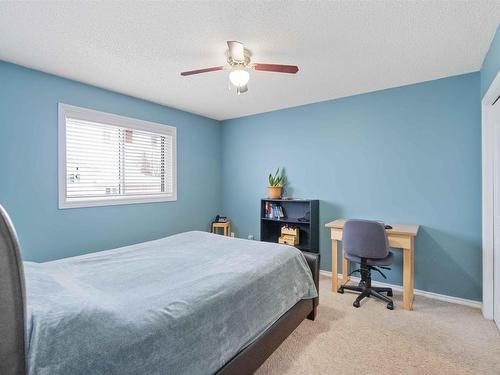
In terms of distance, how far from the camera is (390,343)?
2.07 metres

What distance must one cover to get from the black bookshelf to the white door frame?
5.80ft

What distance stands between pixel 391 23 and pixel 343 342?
242 cm

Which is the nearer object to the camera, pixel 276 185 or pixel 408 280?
pixel 408 280

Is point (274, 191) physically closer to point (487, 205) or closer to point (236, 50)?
point (236, 50)

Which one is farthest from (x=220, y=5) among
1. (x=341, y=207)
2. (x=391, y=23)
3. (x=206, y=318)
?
(x=341, y=207)

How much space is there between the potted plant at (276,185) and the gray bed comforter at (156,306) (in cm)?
172

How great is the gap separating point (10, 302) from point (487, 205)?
131 inches

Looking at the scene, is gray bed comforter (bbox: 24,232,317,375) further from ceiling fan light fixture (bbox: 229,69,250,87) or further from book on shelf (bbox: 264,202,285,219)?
book on shelf (bbox: 264,202,285,219)

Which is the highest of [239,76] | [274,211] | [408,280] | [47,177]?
[239,76]

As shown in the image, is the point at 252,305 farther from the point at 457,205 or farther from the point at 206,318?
the point at 457,205

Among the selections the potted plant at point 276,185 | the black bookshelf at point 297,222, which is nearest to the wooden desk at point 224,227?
the black bookshelf at point 297,222

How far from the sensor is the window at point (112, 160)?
9.64 ft

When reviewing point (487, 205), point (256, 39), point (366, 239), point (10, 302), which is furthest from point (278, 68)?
point (487, 205)

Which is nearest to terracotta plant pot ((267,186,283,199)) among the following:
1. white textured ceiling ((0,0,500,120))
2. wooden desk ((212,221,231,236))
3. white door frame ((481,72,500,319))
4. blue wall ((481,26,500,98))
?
wooden desk ((212,221,231,236))
